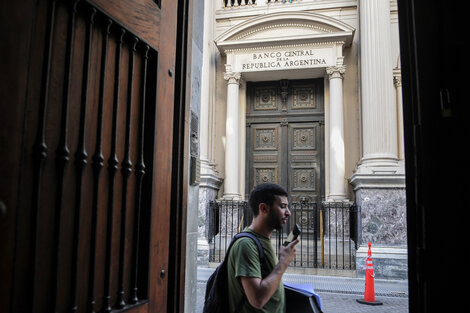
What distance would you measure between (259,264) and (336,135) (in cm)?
1001

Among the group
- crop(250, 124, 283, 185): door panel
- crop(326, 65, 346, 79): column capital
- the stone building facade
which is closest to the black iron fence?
the stone building facade

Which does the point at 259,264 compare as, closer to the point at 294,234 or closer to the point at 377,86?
the point at 294,234

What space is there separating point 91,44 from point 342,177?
1064 centimetres

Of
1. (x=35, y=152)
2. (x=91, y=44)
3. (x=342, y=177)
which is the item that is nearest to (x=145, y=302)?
(x=35, y=152)

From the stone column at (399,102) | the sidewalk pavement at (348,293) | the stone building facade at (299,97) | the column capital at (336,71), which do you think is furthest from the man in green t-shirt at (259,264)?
the column capital at (336,71)

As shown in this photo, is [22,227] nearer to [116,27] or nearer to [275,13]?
[116,27]

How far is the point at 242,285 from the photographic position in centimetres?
231

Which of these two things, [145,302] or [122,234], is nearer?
[122,234]

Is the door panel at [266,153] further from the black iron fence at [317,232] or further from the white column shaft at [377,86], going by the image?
the white column shaft at [377,86]

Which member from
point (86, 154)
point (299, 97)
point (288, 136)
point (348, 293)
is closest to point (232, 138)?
point (288, 136)

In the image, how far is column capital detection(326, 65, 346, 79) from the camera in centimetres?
1196

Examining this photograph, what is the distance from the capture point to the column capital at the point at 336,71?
11961 mm

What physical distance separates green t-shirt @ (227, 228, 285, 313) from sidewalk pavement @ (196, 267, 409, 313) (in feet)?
13.9

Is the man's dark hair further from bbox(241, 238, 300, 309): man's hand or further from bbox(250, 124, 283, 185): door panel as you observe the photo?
bbox(250, 124, 283, 185): door panel
